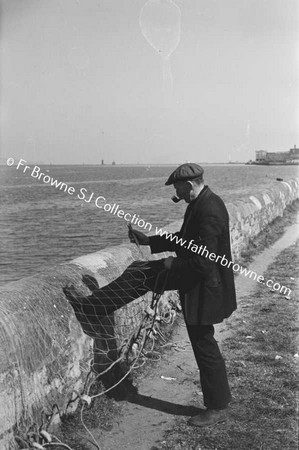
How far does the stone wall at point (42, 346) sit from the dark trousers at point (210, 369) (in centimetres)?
89

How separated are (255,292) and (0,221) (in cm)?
1898

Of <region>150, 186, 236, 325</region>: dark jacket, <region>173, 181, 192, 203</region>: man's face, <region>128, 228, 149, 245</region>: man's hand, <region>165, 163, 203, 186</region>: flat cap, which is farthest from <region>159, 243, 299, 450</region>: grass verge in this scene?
<region>165, 163, 203, 186</region>: flat cap

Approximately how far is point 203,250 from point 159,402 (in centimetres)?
134

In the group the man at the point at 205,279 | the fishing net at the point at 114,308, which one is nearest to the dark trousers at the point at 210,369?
the man at the point at 205,279

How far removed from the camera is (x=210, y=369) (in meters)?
3.99

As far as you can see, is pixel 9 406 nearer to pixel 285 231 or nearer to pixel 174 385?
pixel 174 385

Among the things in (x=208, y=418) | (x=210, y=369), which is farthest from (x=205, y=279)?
(x=208, y=418)

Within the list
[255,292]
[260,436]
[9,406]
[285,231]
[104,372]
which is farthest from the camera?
[285,231]

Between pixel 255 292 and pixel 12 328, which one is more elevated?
pixel 12 328

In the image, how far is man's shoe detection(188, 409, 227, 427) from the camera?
12.9ft

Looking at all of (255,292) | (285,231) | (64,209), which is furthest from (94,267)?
(64,209)

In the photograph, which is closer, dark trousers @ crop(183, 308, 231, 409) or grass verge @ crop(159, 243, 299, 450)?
grass verge @ crop(159, 243, 299, 450)

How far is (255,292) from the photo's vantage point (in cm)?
754

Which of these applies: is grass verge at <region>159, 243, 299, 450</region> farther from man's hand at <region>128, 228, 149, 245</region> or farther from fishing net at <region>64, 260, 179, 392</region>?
man's hand at <region>128, 228, 149, 245</region>
